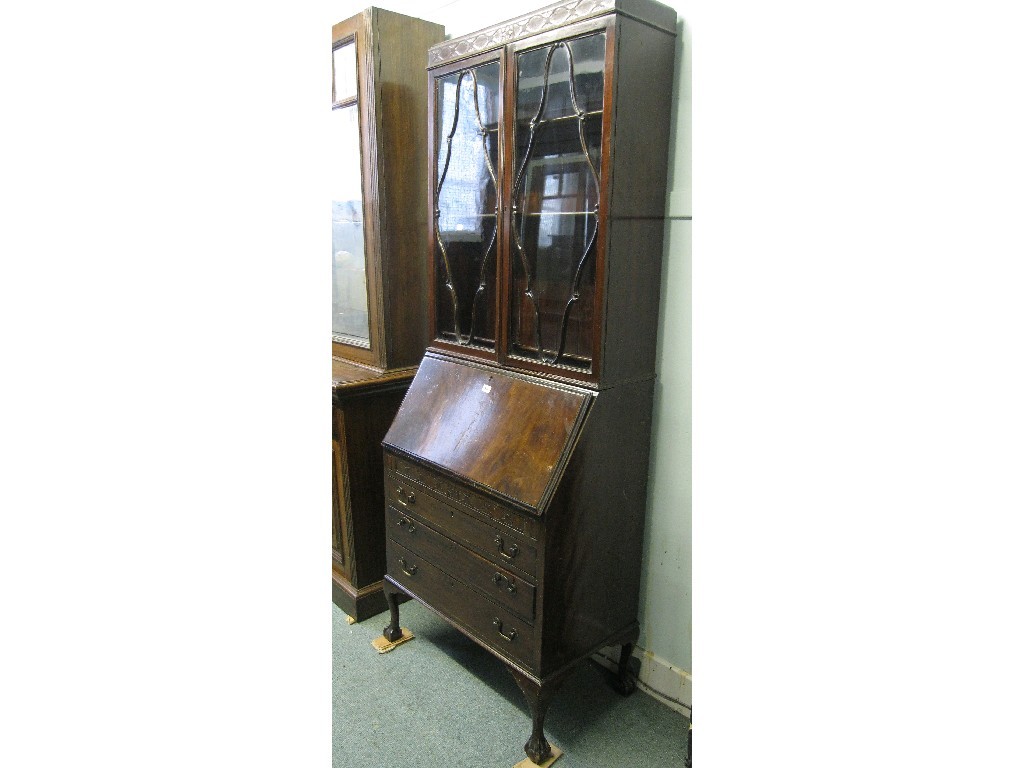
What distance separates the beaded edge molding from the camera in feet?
4.98

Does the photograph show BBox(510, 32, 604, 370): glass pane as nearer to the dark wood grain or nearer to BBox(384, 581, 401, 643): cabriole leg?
the dark wood grain

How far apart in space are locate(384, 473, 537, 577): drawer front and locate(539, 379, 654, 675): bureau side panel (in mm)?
79

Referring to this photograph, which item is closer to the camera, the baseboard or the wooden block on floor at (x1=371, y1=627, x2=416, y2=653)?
the baseboard

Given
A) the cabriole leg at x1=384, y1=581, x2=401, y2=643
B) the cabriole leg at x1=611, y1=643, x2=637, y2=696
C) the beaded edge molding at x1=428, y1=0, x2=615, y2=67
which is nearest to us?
the beaded edge molding at x1=428, y1=0, x2=615, y2=67

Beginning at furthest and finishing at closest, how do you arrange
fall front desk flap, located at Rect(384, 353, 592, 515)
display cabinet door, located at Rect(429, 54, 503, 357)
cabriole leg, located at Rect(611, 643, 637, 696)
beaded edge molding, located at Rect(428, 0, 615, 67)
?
cabriole leg, located at Rect(611, 643, 637, 696) < display cabinet door, located at Rect(429, 54, 503, 357) < fall front desk flap, located at Rect(384, 353, 592, 515) < beaded edge molding, located at Rect(428, 0, 615, 67)

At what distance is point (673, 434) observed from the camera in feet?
6.09

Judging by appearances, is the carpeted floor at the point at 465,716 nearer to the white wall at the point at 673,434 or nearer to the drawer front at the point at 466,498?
the white wall at the point at 673,434

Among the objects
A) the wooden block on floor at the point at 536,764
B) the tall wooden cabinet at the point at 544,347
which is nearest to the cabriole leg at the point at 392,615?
the tall wooden cabinet at the point at 544,347

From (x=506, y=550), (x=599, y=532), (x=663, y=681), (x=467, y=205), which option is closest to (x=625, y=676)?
(x=663, y=681)

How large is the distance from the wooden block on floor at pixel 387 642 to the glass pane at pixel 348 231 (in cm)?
108

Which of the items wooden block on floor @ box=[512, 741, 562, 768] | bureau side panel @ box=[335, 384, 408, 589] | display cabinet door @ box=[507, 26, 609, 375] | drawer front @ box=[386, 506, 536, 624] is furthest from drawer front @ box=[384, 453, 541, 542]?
wooden block on floor @ box=[512, 741, 562, 768]

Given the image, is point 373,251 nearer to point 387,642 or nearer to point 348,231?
point 348,231

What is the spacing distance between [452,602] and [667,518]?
27.4 inches
